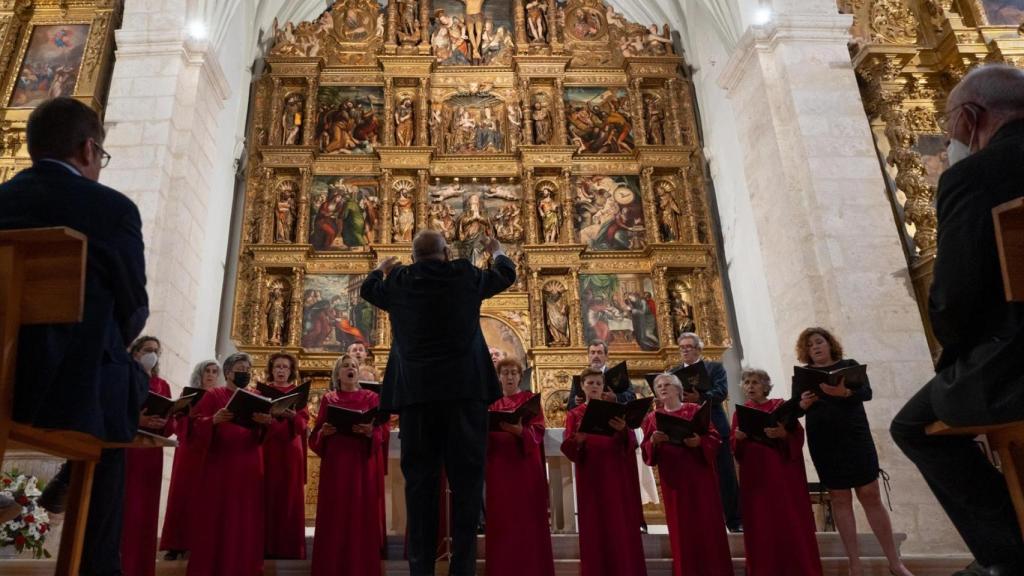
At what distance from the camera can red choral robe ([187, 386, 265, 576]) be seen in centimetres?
443

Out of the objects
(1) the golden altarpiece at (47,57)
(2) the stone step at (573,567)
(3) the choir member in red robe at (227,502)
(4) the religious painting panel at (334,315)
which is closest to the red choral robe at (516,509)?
(2) the stone step at (573,567)

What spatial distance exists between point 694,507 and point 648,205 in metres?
7.62

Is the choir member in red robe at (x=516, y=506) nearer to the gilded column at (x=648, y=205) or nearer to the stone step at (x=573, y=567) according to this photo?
the stone step at (x=573, y=567)

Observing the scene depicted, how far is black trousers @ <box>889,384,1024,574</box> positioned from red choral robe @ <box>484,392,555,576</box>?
8.10ft

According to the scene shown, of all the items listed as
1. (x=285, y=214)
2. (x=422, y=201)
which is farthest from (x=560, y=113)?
(x=285, y=214)

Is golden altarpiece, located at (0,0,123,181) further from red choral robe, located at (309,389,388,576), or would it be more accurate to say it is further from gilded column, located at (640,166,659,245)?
gilded column, located at (640,166,659,245)

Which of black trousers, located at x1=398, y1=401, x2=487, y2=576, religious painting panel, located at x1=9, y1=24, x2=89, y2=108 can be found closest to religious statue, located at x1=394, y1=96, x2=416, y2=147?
religious painting panel, located at x1=9, y1=24, x2=89, y2=108

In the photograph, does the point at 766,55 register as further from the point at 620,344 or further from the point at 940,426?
the point at 940,426

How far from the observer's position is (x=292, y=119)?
1216 centimetres

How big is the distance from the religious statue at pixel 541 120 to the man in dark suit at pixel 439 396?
27.7 ft

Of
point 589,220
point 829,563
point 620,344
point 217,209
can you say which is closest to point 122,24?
point 217,209

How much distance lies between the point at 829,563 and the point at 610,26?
413 inches

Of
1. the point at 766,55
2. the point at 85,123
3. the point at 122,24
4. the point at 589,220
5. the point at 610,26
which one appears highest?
the point at 610,26

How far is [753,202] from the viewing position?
9.55 m
